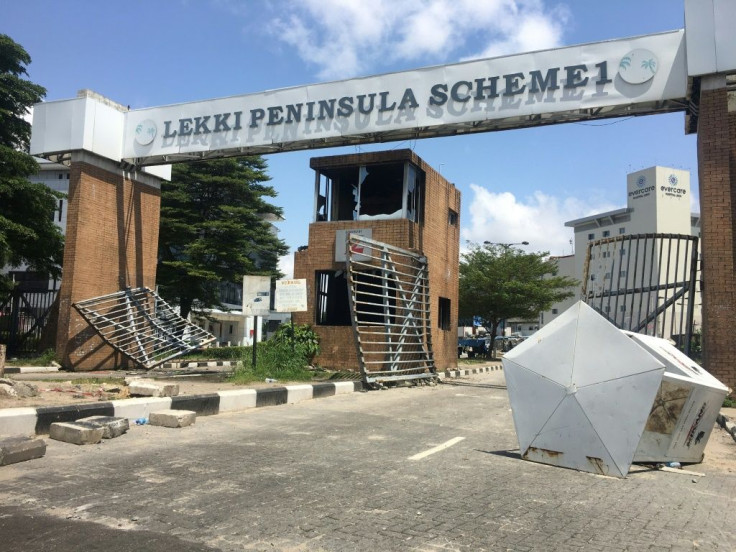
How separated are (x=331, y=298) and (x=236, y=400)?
9517mm

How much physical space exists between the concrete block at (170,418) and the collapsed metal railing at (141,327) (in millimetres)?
8250

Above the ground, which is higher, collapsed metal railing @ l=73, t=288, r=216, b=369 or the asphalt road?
collapsed metal railing @ l=73, t=288, r=216, b=369

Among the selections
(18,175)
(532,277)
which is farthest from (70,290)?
(532,277)

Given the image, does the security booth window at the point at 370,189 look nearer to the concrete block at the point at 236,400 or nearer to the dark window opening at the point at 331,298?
the dark window opening at the point at 331,298

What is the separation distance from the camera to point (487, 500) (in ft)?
14.1

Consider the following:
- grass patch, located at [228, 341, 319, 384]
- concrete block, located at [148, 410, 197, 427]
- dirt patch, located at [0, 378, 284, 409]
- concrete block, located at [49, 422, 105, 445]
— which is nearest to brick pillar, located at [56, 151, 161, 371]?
grass patch, located at [228, 341, 319, 384]

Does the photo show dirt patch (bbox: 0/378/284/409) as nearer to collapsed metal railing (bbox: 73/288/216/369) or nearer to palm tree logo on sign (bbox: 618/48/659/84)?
collapsed metal railing (bbox: 73/288/216/369)

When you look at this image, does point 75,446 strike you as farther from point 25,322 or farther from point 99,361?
point 25,322

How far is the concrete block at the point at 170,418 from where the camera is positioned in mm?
7078

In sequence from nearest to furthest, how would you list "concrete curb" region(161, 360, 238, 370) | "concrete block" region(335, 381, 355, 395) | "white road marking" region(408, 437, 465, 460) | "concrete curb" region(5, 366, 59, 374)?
1. "white road marking" region(408, 437, 465, 460)
2. "concrete block" region(335, 381, 355, 395)
3. "concrete curb" region(5, 366, 59, 374)
4. "concrete curb" region(161, 360, 238, 370)

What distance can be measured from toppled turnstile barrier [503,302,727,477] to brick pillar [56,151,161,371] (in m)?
13.1

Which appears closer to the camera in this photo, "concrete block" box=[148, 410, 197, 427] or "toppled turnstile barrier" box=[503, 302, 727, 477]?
"toppled turnstile barrier" box=[503, 302, 727, 477]

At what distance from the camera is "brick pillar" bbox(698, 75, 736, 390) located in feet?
35.9

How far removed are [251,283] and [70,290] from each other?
5.51 m
